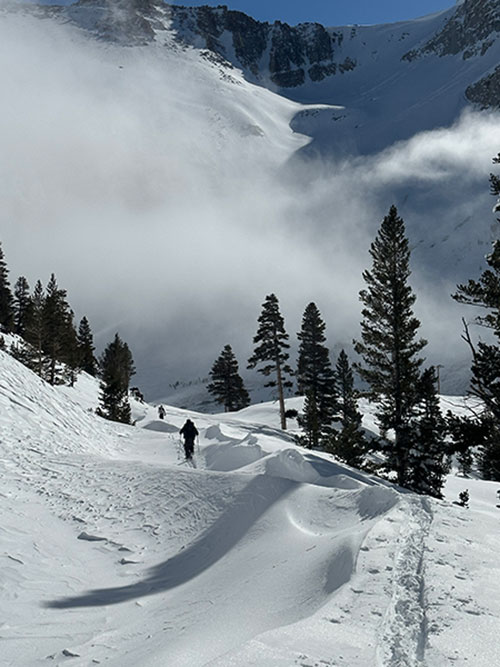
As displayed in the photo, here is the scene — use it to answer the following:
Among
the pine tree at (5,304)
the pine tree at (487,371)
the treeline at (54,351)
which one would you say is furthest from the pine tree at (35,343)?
the pine tree at (487,371)

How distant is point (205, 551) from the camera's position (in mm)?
8820

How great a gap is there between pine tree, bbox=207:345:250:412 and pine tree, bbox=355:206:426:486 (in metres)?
43.4

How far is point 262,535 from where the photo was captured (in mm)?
8773

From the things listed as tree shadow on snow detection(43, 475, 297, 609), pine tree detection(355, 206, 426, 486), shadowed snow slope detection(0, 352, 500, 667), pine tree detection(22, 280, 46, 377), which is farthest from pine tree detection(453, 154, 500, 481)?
pine tree detection(22, 280, 46, 377)

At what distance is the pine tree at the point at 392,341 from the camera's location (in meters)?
21.1

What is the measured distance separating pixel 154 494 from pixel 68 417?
1018cm

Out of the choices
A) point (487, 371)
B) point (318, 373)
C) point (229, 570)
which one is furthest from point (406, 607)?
point (318, 373)

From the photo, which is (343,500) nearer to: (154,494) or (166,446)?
(154,494)

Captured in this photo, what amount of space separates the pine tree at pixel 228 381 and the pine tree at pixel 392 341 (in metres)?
43.4

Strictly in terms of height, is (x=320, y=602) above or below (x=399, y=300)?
below

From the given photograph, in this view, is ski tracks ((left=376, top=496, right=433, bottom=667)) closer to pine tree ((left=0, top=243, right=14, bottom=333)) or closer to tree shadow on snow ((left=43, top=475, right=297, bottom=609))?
tree shadow on snow ((left=43, top=475, right=297, bottom=609))

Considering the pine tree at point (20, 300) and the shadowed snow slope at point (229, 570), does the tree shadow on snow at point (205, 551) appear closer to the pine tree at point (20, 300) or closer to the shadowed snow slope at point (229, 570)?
the shadowed snow slope at point (229, 570)

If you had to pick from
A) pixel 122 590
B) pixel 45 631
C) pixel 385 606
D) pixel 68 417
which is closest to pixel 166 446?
pixel 68 417

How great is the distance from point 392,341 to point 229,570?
53.4 feet
